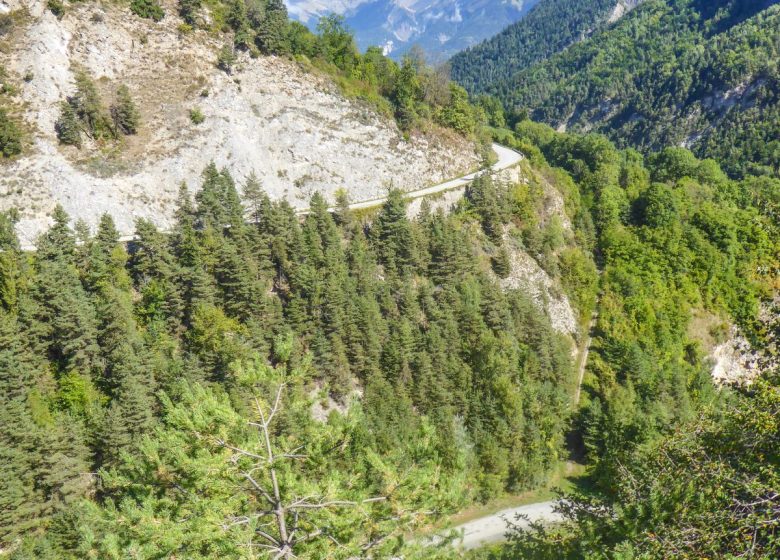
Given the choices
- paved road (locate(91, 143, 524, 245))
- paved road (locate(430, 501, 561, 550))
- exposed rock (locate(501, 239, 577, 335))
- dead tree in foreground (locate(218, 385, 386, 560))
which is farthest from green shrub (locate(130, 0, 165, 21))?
paved road (locate(430, 501, 561, 550))

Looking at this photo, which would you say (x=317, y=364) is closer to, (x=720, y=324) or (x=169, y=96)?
(x=169, y=96)

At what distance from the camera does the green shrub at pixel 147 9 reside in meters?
63.2

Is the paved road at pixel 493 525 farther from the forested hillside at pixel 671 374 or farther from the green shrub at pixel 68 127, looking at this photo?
the green shrub at pixel 68 127

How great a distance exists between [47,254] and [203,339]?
16.1 meters

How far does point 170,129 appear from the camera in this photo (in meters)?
60.2

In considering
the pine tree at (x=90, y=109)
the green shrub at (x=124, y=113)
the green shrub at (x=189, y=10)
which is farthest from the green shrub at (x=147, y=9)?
the green shrub at (x=124, y=113)

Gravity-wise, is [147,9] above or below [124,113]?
above

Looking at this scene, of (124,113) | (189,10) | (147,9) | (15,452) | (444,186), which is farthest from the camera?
(444,186)

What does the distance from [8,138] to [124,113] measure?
38.8ft

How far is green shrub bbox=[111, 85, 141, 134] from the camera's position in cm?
5678

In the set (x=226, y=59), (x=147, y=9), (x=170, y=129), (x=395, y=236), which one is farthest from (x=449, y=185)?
(x=147, y=9)

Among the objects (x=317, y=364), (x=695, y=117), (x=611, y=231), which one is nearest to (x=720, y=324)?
(x=611, y=231)

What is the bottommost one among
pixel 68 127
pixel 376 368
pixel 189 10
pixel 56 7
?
pixel 376 368

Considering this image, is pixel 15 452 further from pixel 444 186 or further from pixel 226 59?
pixel 444 186
